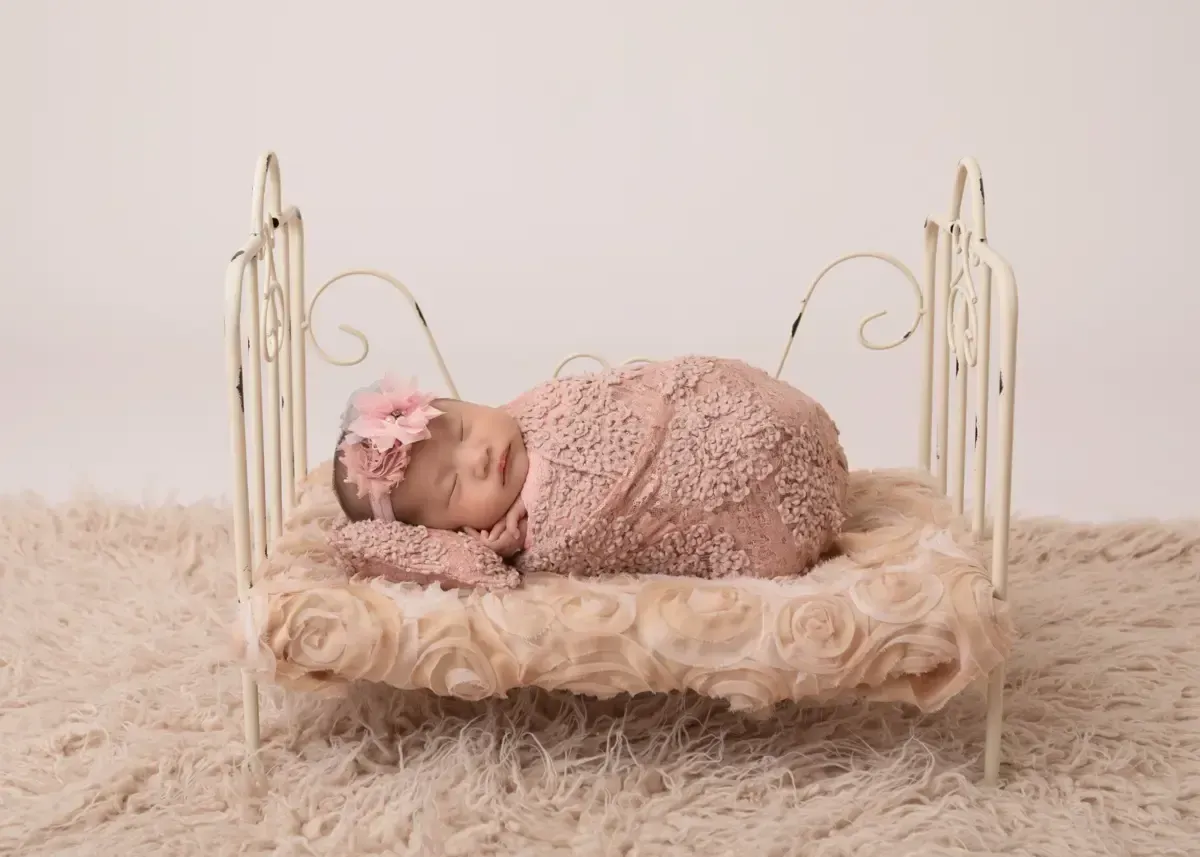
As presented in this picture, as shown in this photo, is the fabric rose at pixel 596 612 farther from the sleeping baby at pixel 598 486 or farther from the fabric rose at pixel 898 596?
the fabric rose at pixel 898 596

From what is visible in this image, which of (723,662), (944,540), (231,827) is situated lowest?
(231,827)

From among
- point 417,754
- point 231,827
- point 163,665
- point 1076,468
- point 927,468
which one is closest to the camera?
point 231,827

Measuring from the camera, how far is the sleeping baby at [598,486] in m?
2.22

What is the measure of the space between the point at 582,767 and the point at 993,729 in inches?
24.2

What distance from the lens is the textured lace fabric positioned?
2.22m

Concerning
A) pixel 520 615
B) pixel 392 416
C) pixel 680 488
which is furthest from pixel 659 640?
pixel 392 416

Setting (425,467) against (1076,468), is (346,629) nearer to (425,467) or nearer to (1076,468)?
(425,467)

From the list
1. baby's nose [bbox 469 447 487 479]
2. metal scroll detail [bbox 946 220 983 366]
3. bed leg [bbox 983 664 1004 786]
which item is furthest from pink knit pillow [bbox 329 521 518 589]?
metal scroll detail [bbox 946 220 983 366]

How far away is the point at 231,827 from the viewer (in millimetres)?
1988

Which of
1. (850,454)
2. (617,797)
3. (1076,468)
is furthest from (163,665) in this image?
(1076,468)

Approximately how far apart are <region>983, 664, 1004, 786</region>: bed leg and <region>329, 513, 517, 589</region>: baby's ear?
728 millimetres

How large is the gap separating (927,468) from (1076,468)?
90 cm

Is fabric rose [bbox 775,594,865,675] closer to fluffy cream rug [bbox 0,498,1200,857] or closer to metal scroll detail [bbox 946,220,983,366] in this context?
fluffy cream rug [bbox 0,498,1200,857]

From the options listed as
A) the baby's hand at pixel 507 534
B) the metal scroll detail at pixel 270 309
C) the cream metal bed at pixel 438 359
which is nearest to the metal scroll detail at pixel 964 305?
the cream metal bed at pixel 438 359
